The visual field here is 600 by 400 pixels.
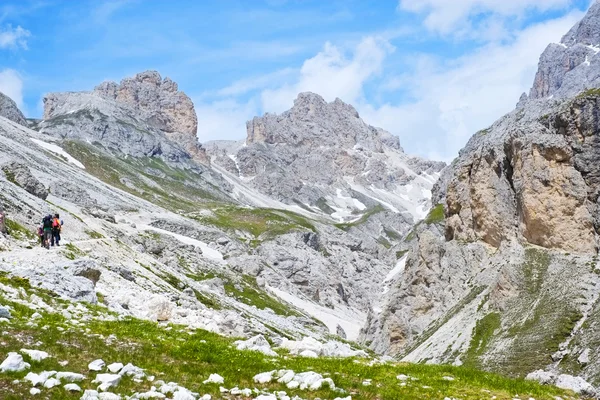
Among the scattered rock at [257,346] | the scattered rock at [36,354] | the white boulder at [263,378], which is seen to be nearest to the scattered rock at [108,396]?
the scattered rock at [36,354]

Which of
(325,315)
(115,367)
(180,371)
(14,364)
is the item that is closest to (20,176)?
(325,315)

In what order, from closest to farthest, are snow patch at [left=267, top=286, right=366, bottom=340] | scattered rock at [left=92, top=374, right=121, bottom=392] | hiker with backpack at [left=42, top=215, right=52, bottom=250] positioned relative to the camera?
scattered rock at [left=92, top=374, right=121, bottom=392] → hiker with backpack at [left=42, top=215, right=52, bottom=250] → snow patch at [left=267, top=286, right=366, bottom=340]

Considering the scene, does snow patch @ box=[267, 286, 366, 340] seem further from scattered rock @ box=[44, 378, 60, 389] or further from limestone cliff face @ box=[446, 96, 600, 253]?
scattered rock @ box=[44, 378, 60, 389]

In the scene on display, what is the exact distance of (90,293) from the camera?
103ft

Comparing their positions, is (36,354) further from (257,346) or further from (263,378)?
(257,346)

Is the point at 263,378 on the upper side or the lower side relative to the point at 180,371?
upper

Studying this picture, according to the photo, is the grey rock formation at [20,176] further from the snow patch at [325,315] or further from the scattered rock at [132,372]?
the scattered rock at [132,372]

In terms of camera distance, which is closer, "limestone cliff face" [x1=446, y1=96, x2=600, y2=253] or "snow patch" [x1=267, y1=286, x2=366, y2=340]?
"limestone cliff face" [x1=446, y1=96, x2=600, y2=253]

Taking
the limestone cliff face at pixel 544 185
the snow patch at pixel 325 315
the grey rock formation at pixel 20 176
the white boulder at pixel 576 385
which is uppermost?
the limestone cliff face at pixel 544 185

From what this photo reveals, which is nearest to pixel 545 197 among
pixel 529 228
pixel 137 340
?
pixel 529 228

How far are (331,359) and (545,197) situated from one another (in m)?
83.0

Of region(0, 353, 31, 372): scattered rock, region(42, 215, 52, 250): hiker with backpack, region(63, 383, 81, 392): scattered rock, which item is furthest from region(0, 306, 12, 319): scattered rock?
region(42, 215, 52, 250): hiker with backpack

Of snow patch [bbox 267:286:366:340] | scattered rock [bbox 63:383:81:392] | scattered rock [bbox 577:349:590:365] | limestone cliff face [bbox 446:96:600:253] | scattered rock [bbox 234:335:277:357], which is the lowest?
snow patch [bbox 267:286:366:340]

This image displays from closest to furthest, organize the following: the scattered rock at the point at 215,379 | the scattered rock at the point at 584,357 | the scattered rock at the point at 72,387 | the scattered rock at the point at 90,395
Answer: the scattered rock at the point at 90,395
the scattered rock at the point at 72,387
the scattered rock at the point at 215,379
the scattered rock at the point at 584,357
